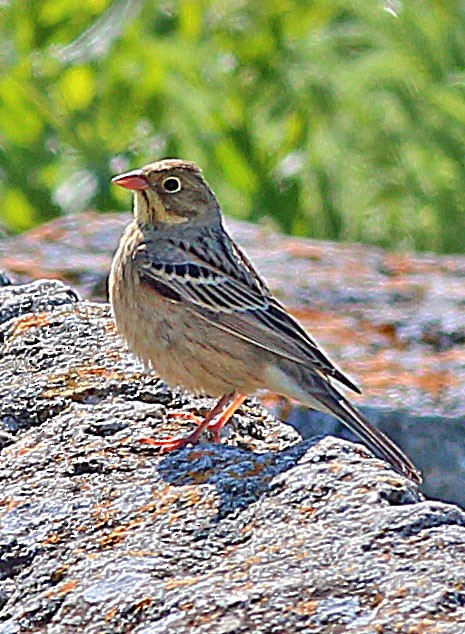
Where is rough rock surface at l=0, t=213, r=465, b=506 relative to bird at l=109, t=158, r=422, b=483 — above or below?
below

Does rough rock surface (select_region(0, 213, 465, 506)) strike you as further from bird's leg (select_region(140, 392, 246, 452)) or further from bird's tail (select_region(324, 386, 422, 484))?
bird's leg (select_region(140, 392, 246, 452))

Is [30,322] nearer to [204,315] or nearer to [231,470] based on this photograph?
[204,315]

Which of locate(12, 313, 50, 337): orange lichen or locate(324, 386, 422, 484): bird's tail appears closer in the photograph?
locate(324, 386, 422, 484): bird's tail

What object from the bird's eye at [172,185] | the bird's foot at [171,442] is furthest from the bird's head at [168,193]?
the bird's foot at [171,442]

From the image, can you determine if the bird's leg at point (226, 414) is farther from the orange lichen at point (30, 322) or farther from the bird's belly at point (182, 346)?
the orange lichen at point (30, 322)

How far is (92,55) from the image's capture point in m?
8.95

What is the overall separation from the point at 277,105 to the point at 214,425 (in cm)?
412

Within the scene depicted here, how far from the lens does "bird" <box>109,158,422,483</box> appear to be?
5715mm

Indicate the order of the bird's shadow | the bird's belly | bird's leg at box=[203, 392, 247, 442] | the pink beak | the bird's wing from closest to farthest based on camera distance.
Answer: the bird's shadow → bird's leg at box=[203, 392, 247, 442] → the bird's belly → the bird's wing → the pink beak

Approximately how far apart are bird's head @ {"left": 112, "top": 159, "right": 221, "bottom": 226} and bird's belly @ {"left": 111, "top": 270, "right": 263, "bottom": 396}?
0.47 metres

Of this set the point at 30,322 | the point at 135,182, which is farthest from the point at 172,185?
the point at 30,322

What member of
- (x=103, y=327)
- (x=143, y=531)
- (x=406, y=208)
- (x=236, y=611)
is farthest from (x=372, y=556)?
(x=406, y=208)

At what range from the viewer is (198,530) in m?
4.18

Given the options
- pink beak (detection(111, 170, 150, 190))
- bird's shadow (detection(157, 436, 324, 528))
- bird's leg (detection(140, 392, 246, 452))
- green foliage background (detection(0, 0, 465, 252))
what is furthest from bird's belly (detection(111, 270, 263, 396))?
green foliage background (detection(0, 0, 465, 252))
